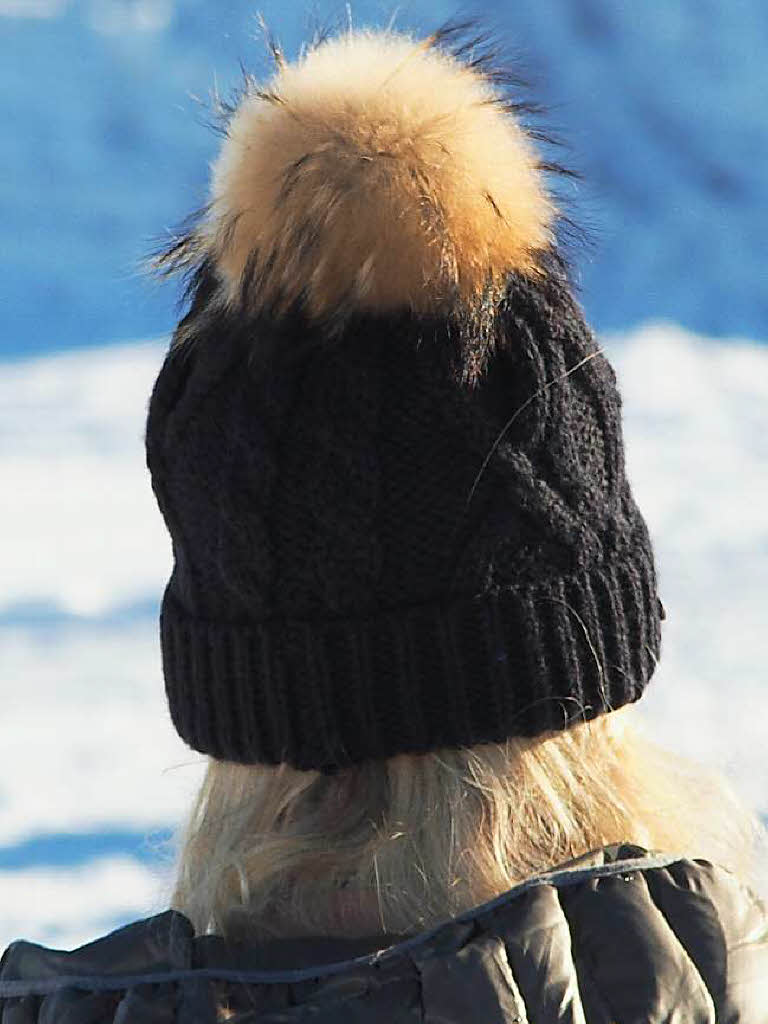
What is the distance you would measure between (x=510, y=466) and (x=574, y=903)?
1.29 feet

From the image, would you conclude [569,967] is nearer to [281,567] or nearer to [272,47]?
[281,567]

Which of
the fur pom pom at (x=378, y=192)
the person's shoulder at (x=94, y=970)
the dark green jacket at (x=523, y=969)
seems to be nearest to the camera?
the dark green jacket at (x=523, y=969)

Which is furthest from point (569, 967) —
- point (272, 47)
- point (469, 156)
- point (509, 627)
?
point (272, 47)

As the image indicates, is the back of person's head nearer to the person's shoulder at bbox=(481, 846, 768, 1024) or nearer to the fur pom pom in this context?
the fur pom pom

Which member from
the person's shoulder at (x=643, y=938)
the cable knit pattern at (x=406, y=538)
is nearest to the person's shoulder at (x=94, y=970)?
the cable knit pattern at (x=406, y=538)

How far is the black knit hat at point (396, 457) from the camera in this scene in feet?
4.46

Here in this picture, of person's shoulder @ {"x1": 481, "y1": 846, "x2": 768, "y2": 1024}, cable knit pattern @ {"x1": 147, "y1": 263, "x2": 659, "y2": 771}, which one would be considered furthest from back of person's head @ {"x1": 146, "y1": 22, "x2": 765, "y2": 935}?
person's shoulder @ {"x1": 481, "y1": 846, "x2": 768, "y2": 1024}

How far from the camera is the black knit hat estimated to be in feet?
4.46

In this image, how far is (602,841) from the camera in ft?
4.52

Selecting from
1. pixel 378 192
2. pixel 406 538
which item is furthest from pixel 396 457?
pixel 378 192

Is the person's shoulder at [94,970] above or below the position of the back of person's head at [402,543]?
below

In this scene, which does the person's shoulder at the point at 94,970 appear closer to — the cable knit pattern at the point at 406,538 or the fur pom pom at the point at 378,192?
the cable knit pattern at the point at 406,538

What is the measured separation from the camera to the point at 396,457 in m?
1.36

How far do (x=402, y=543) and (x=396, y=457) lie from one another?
8cm
